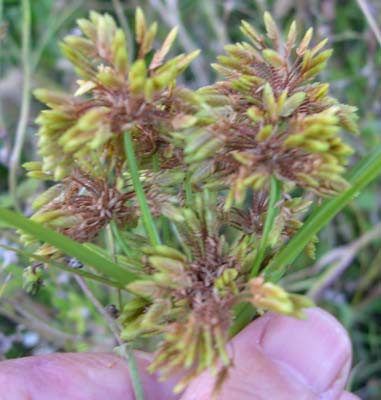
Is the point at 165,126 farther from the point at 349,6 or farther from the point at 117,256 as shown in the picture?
the point at 349,6

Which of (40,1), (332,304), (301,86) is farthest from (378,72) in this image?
(301,86)

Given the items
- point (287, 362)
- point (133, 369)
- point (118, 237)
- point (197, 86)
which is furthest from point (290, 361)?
point (197, 86)

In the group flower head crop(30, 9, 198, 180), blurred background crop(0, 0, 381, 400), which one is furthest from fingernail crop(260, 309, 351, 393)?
blurred background crop(0, 0, 381, 400)

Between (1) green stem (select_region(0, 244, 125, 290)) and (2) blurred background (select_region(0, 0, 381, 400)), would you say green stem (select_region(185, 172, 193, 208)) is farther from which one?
(2) blurred background (select_region(0, 0, 381, 400))

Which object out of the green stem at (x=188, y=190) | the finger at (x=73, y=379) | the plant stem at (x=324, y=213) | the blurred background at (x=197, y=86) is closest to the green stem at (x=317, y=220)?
the plant stem at (x=324, y=213)

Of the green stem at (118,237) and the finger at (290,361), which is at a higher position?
the green stem at (118,237)

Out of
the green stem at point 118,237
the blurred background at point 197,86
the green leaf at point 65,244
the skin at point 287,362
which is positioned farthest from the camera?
the blurred background at point 197,86

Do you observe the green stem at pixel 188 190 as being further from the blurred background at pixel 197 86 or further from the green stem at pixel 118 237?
the blurred background at pixel 197 86
